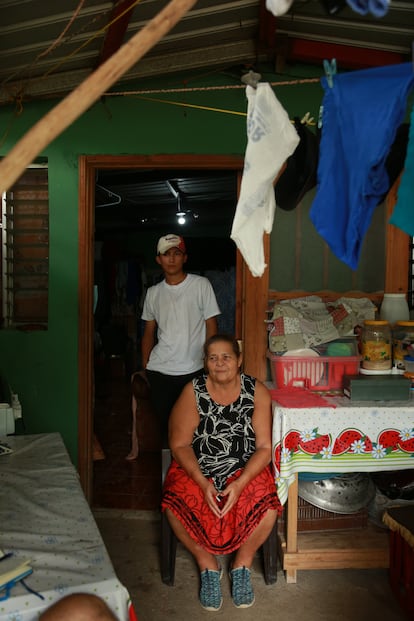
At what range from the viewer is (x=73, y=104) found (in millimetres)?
1081

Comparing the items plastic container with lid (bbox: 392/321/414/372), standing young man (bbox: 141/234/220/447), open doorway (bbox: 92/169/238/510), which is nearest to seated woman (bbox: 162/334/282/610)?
standing young man (bbox: 141/234/220/447)

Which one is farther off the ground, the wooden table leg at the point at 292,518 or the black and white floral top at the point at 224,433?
the black and white floral top at the point at 224,433

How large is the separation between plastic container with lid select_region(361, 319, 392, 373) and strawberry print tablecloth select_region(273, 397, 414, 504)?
1.23 ft

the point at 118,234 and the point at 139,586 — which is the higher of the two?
the point at 118,234

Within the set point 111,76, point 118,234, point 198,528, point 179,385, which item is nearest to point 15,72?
point 179,385

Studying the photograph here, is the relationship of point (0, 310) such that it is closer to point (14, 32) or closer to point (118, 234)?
point (14, 32)

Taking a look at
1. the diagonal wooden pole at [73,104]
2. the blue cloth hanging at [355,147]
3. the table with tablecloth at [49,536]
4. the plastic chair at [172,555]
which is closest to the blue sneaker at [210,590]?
the plastic chair at [172,555]

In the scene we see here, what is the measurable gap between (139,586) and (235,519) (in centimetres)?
56

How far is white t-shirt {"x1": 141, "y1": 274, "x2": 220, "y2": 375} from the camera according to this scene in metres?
3.43

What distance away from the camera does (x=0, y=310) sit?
3.67 m

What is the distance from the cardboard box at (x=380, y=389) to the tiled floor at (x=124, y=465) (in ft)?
4.97

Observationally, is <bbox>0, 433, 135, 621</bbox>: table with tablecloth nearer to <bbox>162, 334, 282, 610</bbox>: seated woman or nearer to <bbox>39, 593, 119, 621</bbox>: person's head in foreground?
<bbox>39, 593, 119, 621</bbox>: person's head in foreground

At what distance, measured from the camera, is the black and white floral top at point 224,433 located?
9.12ft

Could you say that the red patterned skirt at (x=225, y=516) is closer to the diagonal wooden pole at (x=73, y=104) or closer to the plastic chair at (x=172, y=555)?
the plastic chair at (x=172, y=555)
